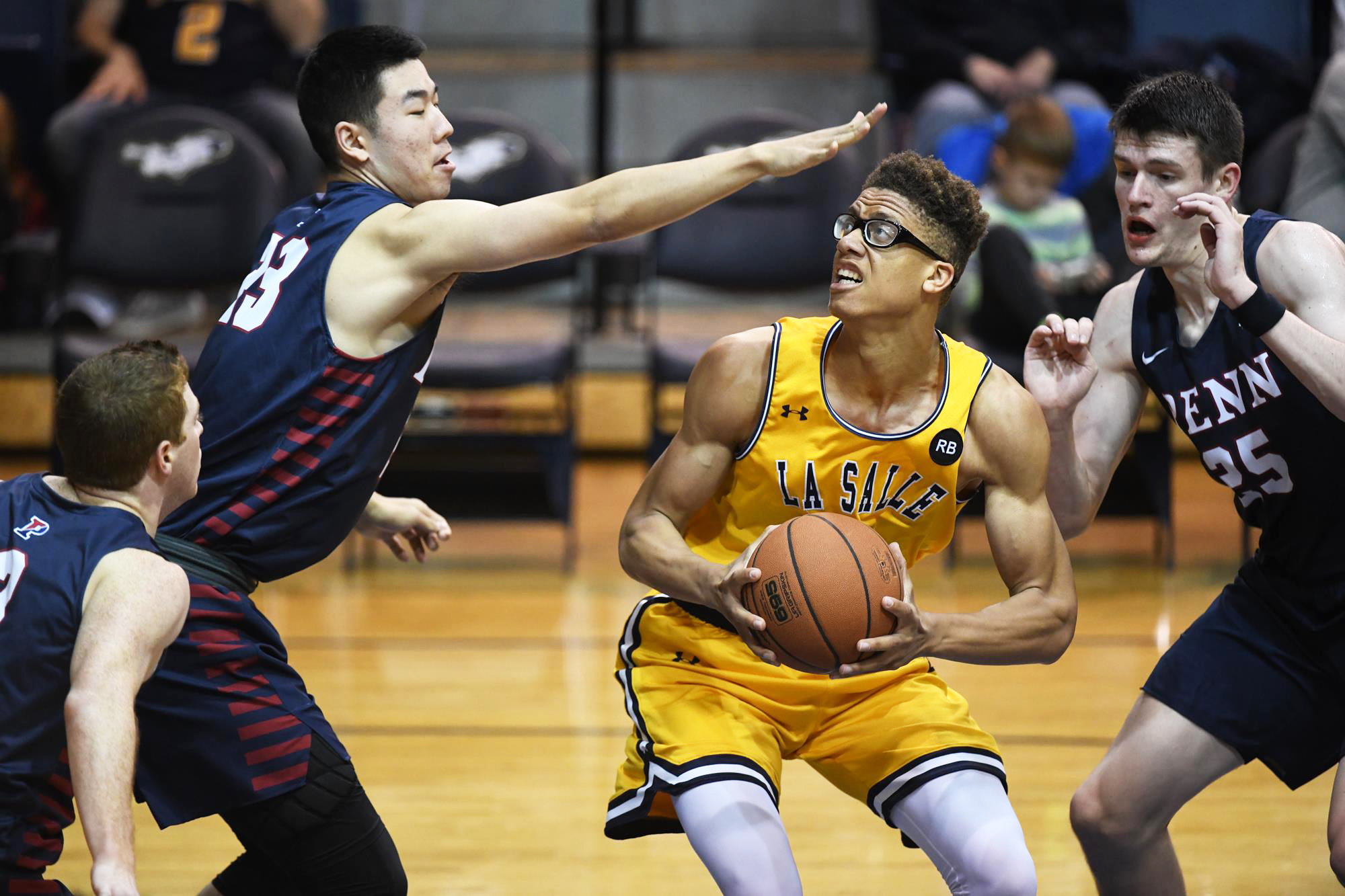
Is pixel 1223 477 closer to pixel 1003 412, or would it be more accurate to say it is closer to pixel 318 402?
pixel 1003 412

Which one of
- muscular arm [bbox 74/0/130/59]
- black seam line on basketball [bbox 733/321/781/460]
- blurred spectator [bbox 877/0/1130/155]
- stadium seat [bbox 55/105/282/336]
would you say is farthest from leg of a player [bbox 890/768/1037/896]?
muscular arm [bbox 74/0/130/59]

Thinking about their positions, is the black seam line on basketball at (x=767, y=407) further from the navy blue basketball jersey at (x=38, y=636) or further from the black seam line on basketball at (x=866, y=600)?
the navy blue basketball jersey at (x=38, y=636)

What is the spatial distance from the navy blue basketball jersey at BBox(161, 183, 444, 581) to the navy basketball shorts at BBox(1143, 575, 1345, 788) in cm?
160

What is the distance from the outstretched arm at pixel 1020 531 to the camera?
2.95 meters

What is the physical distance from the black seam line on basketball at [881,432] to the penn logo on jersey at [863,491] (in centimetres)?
6

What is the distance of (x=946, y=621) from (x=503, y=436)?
12.9 ft

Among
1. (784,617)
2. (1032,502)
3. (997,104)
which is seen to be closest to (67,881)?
(784,617)

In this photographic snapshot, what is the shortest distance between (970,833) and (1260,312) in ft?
3.38

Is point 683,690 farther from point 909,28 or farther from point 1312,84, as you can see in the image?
point 1312,84

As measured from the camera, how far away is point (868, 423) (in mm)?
3029

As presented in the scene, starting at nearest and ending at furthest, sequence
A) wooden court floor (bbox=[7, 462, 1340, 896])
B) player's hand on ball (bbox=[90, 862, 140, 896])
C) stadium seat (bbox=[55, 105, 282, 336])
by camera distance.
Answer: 1. player's hand on ball (bbox=[90, 862, 140, 896])
2. wooden court floor (bbox=[7, 462, 1340, 896])
3. stadium seat (bbox=[55, 105, 282, 336])

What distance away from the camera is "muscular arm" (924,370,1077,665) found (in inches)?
117

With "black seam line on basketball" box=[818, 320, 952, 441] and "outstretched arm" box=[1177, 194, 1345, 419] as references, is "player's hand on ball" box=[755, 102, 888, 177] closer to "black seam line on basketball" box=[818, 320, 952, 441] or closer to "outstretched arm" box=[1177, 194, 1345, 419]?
"black seam line on basketball" box=[818, 320, 952, 441]

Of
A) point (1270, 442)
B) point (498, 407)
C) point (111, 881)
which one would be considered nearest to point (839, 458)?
point (1270, 442)
